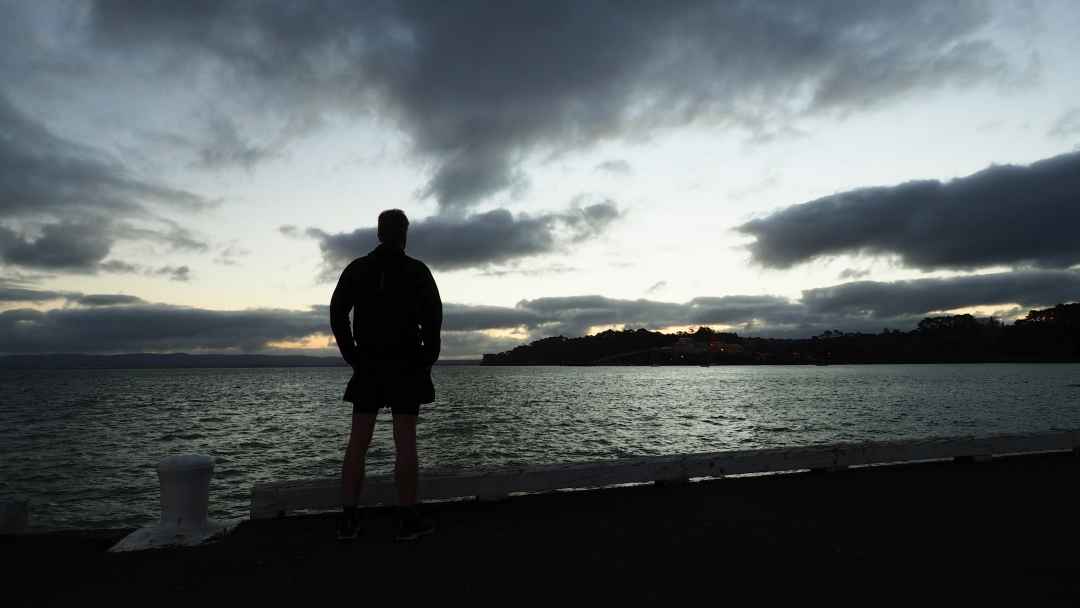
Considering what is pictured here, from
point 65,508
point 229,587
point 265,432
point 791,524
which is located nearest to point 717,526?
point 791,524

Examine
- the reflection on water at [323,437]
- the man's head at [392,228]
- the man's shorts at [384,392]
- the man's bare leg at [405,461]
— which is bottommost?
the reflection on water at [323,437]

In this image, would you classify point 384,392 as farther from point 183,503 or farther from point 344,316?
point 183,503

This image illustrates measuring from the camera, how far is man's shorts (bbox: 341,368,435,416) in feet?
14.5

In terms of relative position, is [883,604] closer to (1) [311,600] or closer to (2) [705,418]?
(1) [311,600]

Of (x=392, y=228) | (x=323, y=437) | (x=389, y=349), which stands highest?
(x=392, y=228)

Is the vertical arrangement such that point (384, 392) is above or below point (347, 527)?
above

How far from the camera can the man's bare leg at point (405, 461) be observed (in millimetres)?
4410

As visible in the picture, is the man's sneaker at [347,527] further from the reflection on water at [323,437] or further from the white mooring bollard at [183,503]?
the reflection on water at [323,437]

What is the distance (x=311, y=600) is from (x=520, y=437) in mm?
25324

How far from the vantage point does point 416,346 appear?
4.56m

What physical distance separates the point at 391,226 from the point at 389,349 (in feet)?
3.23

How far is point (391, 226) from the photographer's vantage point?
467 cm

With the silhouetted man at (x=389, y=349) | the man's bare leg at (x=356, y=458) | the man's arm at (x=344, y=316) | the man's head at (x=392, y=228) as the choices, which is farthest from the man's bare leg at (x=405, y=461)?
the man's head at (x=392, y=228)

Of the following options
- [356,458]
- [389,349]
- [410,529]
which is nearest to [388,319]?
[389,349]
